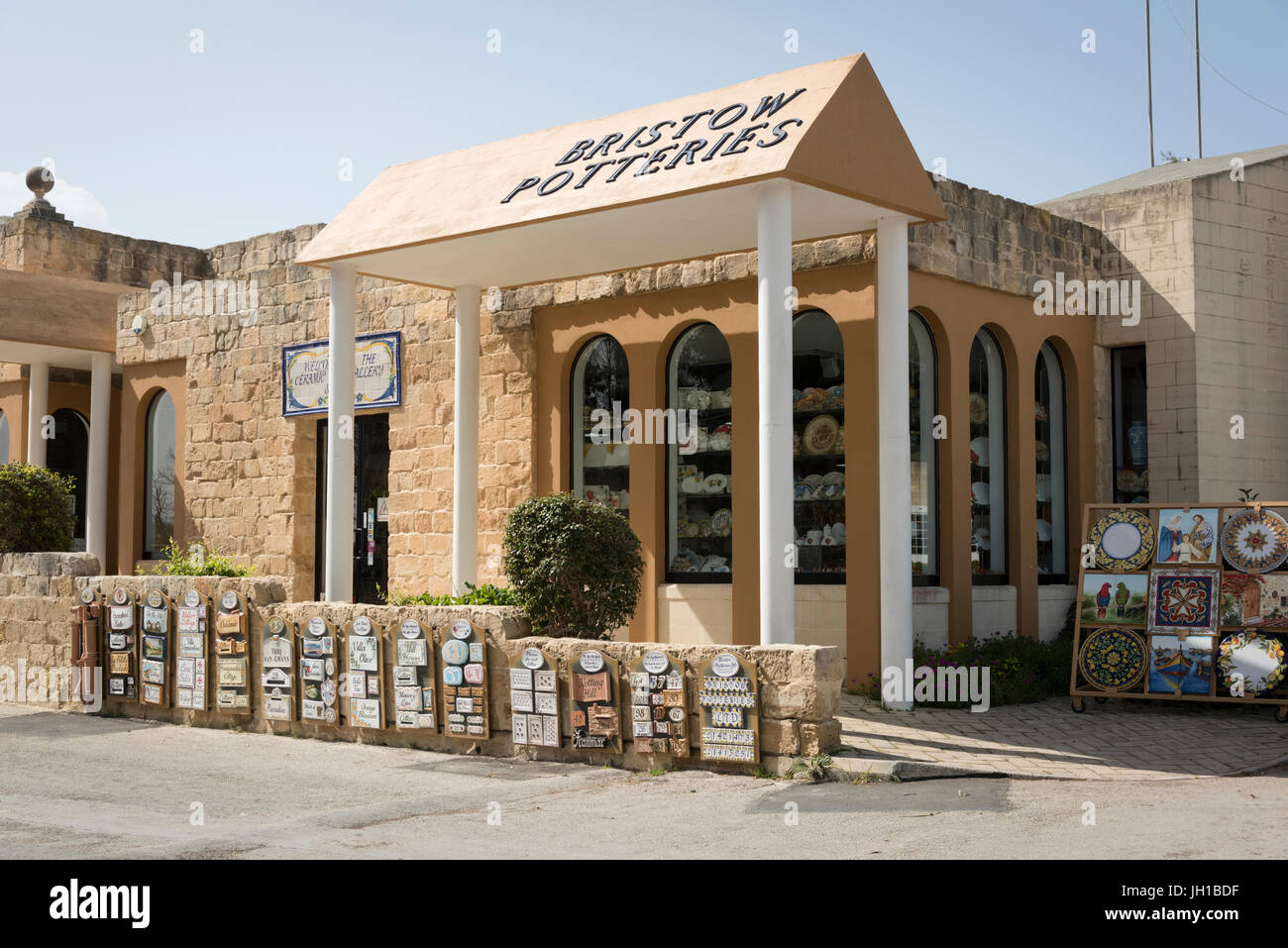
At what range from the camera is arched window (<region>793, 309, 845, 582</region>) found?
36.5 feet

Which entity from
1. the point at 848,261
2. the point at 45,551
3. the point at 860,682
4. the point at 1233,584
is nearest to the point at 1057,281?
the point at 848,261

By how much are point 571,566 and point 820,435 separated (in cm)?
327

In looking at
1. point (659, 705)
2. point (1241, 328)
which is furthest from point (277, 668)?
point (1241, 328)

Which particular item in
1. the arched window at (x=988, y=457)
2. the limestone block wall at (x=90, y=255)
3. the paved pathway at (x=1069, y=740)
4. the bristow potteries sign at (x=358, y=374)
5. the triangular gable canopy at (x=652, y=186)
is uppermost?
the limestone block wall at (x=90, y=255)

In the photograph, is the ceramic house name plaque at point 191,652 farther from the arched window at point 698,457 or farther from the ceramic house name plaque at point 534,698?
the arched window at point 698,457

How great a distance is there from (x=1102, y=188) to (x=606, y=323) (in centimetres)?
781

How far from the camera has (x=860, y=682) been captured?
10.4 meters

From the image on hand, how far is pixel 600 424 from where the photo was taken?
12477 millimetres

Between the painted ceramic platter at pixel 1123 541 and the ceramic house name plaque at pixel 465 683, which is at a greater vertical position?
the painted ceramic platter at pixel 1123 541

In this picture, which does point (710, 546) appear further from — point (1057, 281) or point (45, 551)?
point (45, 551)

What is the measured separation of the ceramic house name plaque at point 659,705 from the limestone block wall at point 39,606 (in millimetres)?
6386

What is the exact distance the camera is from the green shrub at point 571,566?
900 cm

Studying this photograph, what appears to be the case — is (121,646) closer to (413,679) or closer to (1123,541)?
(413,679)

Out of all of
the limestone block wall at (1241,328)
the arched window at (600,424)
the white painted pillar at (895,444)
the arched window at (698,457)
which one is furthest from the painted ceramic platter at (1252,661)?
the arched window at (600,424)
